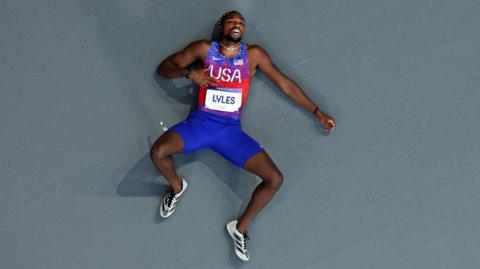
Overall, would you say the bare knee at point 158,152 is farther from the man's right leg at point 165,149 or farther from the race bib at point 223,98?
the race bib at point 223,98

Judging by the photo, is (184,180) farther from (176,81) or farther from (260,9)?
(260,9)

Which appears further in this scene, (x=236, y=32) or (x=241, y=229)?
(x=241, y=229)

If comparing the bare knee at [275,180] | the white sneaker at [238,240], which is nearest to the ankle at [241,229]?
the white sneaker at [238,240]

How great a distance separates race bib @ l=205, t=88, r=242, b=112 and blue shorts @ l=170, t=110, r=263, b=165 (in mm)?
65

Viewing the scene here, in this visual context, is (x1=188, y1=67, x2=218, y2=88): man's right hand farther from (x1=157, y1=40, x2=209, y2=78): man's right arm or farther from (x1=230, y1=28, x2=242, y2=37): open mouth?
(x1=230, y1=28, x2=242, y2=37): open mouth

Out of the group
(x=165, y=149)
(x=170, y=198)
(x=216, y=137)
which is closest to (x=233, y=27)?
(x=216, y=137)

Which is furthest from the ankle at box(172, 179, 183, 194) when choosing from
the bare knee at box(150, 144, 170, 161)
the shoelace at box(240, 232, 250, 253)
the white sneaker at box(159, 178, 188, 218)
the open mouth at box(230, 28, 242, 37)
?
the open mouth at box(230, 28, 242, 37)

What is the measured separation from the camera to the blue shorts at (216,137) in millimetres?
3275

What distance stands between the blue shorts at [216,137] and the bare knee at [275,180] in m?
0.18

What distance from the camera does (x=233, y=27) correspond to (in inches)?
124

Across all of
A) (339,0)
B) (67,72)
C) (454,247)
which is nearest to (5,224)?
(67,72)

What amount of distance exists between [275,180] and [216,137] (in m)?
0.46

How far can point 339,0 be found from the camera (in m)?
3.53

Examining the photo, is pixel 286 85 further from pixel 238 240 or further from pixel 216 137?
pixel 238 240
